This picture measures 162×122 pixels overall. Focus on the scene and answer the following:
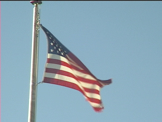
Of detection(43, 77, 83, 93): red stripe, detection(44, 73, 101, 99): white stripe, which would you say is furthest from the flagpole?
detection(44, 73, 101, 99): white stripe

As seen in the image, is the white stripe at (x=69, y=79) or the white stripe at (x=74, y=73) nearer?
the white stripe at (x=69, y=79)

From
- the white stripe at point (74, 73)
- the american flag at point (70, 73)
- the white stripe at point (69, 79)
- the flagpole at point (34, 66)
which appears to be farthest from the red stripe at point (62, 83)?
the flagpole at point (34, 66)

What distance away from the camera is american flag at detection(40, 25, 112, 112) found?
1912cm

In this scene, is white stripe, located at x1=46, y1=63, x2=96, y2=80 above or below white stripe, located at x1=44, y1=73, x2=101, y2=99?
above

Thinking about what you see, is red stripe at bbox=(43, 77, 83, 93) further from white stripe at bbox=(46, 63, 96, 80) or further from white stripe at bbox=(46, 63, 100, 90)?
white stripe at bbox=(46, 63, 96, 80)

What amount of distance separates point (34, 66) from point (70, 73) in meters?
1.93

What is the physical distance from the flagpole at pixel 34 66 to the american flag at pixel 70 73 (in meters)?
0.55

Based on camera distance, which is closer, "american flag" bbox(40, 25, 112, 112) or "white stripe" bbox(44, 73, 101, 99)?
"white stripe" bbox(44, 73, 101, 99)

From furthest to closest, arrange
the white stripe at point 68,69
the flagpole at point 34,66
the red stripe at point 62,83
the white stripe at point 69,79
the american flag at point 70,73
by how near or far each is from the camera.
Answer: the white stripe at point 68,69 < the american flag at point 70,73 < the white stripe at point 69,79 < the red stripe at point 62,83 < the flagpole at point 34,66

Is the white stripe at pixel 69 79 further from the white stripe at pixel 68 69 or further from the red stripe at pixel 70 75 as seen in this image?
the white stripe at pixel 68 69

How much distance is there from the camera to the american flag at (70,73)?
19125mm

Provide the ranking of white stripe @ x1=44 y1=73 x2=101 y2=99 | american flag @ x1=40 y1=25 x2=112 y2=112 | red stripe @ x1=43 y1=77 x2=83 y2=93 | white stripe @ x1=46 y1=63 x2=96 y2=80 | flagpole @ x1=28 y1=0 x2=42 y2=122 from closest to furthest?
flagpole @ x1=28 y1=0 x2=42 y2=122 < red stripe @ x1=43 y1=77 x2=83 y2=93 < white stripe @ x1=44 y1=73 x2=101 y2=99 < american flag @ x1=40 y1=25 x2=112 y2=112 < white stripe @ x1=46 y1=63 x2=96 y2=80

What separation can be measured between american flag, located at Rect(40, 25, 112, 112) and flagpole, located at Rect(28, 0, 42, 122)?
1.81 ft

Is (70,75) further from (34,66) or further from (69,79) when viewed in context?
(34,66)
